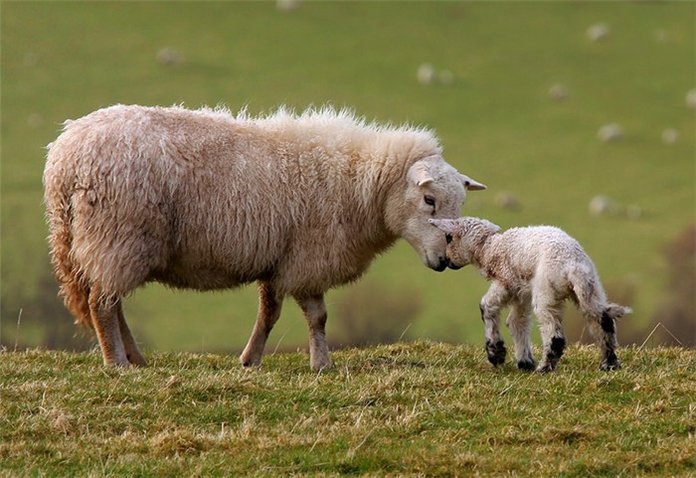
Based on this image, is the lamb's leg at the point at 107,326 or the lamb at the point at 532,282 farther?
the lamb's leg at the point at 107,326

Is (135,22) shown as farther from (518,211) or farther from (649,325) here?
(649,325)

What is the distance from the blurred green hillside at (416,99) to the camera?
51.9 metres

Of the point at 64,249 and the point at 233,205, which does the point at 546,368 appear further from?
the point at 64,249

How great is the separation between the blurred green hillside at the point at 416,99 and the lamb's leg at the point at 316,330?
34.7 m

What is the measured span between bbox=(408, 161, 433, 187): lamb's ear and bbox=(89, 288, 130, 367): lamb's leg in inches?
113

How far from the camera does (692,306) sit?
2074 inches

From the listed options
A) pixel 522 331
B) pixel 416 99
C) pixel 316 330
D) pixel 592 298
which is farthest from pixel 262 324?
pixel 416 99

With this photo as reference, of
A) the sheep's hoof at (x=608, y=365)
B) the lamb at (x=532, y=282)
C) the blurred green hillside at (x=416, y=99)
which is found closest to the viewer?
the lamb at (x=532, y=282)

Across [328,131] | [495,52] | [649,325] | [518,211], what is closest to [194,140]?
[328,131]

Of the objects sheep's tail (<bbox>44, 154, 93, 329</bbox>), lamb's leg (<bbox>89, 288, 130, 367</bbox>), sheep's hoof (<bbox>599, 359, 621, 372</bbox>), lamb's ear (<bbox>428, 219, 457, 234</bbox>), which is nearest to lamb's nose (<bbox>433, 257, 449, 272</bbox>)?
lamb's ear (<bbox>428, 219, 457, 234</bbox>)

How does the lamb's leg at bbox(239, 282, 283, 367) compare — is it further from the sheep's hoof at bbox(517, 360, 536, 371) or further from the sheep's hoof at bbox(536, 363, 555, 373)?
the sheep's hoof at bbox(536, 363, 555, 373)

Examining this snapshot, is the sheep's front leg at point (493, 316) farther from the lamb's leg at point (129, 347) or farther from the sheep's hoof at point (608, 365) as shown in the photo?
the lamb's leg at point (129, 347)

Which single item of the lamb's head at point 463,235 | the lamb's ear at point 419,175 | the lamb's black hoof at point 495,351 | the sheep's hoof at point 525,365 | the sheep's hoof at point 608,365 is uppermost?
the lamb's ear at point 419,175

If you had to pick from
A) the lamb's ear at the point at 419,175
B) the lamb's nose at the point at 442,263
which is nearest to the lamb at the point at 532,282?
the lamb's nose at the point at 442,263
